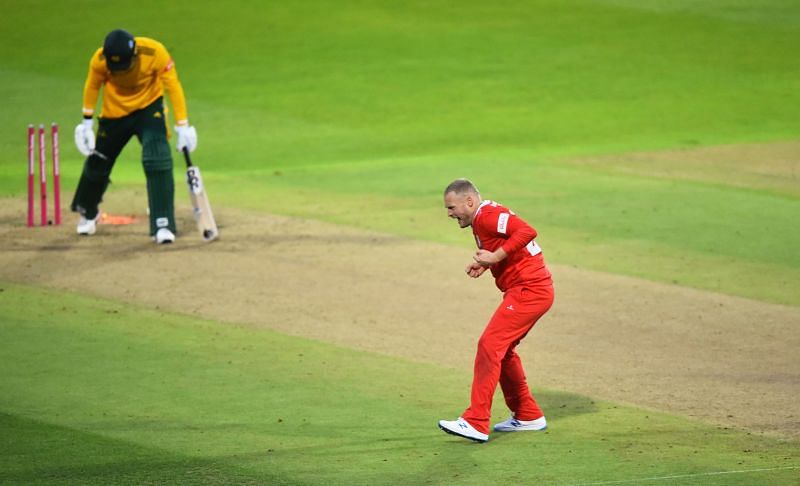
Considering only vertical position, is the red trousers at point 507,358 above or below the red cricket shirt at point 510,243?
below

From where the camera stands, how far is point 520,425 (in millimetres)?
9867

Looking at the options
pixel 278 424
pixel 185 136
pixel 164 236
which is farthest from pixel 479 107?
pixel 278 424

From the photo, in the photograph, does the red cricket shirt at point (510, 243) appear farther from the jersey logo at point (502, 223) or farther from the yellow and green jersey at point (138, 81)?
the yellow and green jersey at point (138, 81)

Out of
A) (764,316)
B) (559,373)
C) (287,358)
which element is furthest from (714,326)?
(287,358)

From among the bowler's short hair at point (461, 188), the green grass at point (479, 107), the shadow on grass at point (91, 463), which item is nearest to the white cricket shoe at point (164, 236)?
the green grass at point (479, 107)

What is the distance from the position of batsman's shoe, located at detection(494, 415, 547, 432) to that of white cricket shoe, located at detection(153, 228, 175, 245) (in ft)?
24.6

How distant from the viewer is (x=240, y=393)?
10.8 meters

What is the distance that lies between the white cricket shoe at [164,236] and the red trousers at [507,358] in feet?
24.5

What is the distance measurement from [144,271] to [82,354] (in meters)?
3.28

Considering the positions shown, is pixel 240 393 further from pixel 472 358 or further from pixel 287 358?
pixel 472 358

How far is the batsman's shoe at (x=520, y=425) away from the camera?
9.86m

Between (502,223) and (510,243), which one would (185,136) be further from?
(510,243)

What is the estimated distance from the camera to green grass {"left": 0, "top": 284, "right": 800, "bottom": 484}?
8.91 meters

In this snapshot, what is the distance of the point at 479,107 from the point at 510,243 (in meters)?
18.5
